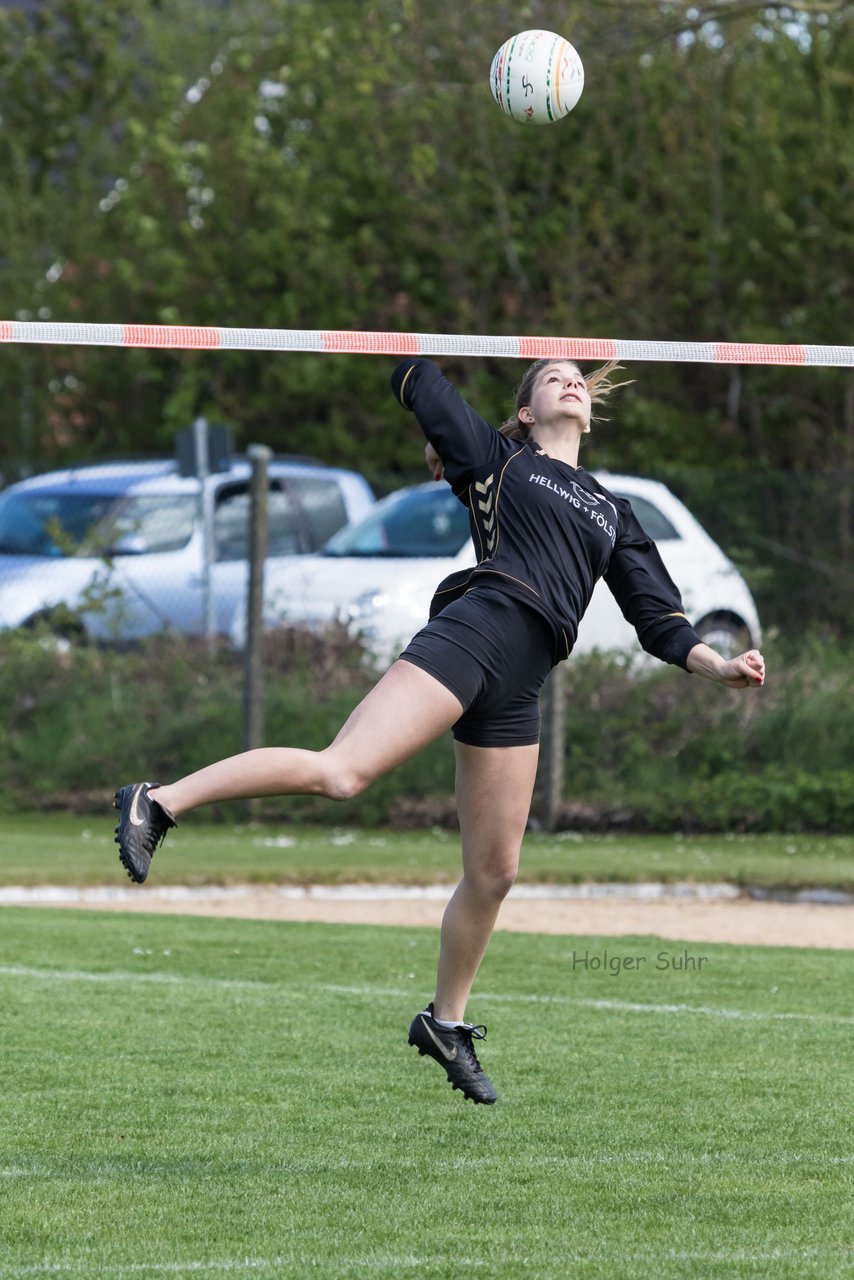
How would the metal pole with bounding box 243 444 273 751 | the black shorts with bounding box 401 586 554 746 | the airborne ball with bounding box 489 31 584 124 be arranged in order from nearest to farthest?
the black shorts with bounding box 401 586 554 746
the airborne ball with bounding box 489 31 584 124
the metal pole with bounding box 243 444 273 751

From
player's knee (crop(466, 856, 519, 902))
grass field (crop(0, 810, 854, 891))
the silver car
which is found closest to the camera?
player's knee (crop(466, 856, 519, 902))

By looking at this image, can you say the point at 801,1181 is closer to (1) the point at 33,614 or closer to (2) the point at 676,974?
(2) the point at 676,974

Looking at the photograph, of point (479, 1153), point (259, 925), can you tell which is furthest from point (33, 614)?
point (479, 1153)

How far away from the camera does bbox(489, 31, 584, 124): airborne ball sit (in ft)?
24.9

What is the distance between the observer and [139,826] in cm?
520

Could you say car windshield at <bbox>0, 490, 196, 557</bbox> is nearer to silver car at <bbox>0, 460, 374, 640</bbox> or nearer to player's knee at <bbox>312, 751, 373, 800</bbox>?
silver car at <bbox>0, 460, 374, 640</bbox>

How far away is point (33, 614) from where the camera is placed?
652 inches

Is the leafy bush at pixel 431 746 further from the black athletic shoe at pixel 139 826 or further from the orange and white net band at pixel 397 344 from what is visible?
the black athletic shoe at pixel 139 826

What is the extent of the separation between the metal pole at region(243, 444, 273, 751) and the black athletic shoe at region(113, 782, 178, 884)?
931 cm

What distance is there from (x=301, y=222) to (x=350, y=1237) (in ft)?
63.0

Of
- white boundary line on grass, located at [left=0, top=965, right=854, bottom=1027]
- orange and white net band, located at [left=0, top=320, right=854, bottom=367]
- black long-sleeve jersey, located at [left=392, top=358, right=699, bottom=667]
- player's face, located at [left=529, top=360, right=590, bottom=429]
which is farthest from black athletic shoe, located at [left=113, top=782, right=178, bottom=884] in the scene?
white boundary line on grass, located at [left=0, top=965, right=854, bottom=1027]

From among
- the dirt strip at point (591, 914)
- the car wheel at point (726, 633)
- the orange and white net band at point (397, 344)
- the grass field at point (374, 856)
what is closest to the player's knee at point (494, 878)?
the orange and white net band at point (397, 344)

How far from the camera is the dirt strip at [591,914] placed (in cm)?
1068

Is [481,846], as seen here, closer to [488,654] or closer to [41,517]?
[488,654]
